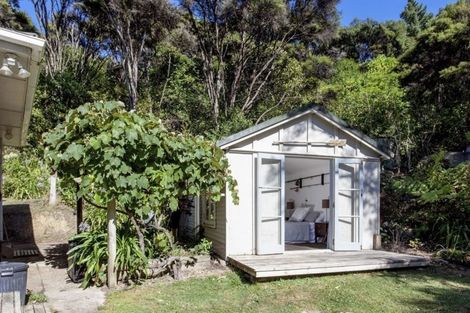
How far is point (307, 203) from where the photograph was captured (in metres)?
11.5

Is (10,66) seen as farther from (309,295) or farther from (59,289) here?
(309,295)

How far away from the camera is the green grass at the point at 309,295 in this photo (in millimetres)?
5156

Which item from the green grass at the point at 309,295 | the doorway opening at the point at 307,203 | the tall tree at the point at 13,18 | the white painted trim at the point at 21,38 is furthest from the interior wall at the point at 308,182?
the tall tree at the point at 13,18

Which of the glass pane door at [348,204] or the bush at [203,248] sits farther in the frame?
the glass pane door at [348,204]

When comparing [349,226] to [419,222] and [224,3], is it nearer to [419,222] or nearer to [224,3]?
[419,222]

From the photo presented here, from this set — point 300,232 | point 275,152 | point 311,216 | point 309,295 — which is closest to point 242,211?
point 275,152

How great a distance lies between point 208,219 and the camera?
27.6 feet

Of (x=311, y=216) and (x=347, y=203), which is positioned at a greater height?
(x=347, y=203)

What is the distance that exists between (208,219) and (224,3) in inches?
362

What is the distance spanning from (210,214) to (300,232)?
105 inches

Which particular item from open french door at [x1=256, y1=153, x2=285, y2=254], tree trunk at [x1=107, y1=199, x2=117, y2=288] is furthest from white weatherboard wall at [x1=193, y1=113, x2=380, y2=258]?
tree trunk at [x1=107, y1=199, x2=117, y2=288]

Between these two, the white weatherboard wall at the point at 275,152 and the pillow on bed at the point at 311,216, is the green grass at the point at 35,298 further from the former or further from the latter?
the pillow on bed at the point at 311,216

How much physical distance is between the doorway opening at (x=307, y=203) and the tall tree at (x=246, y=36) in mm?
4323

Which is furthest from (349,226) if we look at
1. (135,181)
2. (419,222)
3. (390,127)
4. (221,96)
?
(221,96)
